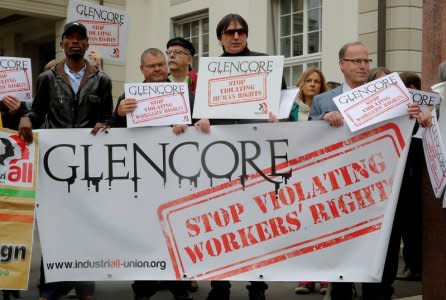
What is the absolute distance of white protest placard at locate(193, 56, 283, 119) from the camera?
4.80 m

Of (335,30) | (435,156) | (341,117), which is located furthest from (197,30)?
(435,156)

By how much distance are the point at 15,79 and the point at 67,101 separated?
58 cm

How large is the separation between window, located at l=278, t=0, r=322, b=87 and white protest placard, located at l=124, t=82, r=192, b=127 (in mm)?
8210

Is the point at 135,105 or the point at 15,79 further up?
the point at 15,79

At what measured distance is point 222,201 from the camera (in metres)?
4.83

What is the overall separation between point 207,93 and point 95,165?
37.0 inches

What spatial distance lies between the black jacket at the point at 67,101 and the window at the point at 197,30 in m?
10.5

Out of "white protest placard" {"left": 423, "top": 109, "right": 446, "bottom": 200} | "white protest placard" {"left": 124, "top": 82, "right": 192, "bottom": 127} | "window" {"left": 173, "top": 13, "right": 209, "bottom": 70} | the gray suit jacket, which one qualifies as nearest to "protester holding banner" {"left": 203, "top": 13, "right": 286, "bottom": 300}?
the gray suit jacket

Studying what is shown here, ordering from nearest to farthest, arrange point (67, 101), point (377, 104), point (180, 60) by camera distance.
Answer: point (377, 104), point (67, 101), point (180, 60)

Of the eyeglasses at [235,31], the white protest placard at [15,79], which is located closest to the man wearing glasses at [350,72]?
the eyeglasses at [235,31]

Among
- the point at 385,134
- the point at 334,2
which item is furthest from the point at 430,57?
the point at 334,2

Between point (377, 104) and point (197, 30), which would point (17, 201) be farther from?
point (197, 30)

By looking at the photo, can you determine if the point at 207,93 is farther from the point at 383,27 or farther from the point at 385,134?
the point at 383,27

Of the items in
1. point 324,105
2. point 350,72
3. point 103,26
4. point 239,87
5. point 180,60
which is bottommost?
point 324,105
